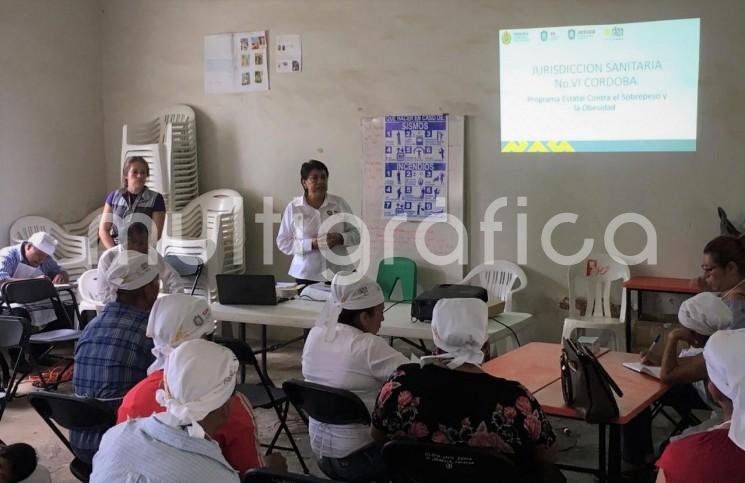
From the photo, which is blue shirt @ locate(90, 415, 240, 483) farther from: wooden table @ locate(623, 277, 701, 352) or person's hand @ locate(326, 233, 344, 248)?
wooden table @ locate(623, 277, 701, 352)

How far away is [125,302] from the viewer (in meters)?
3.42

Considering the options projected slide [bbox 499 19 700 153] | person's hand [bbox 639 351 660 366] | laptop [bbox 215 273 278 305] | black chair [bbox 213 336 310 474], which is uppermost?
projected slide [bbox 499 19 700 153]

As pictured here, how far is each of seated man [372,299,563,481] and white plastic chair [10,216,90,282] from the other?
4.87 m

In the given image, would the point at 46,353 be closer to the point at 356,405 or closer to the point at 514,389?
the point at 356,405

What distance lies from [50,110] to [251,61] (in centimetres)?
187

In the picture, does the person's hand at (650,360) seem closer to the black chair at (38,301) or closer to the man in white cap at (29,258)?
the black chair at (38,301)

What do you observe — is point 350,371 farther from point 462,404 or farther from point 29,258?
point 29,258

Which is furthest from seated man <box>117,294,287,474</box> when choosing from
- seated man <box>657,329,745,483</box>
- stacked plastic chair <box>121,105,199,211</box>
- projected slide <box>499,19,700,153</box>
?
stacked plastic chair <box>121,105,199,211</box>

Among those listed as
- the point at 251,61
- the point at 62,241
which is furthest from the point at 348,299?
the point at 62,241

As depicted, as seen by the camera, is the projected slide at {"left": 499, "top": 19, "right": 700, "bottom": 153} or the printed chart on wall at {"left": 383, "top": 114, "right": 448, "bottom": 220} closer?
the projected slide at {"left": 499, "top": 19, "right": 700, "bottom": 153}

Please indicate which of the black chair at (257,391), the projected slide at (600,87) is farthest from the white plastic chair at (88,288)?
the projected slide at (600,87)

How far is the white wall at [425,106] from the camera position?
5445 millimetres

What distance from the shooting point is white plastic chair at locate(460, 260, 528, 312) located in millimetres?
5988

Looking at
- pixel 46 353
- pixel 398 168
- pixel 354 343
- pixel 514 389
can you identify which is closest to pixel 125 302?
pixel 354 343
